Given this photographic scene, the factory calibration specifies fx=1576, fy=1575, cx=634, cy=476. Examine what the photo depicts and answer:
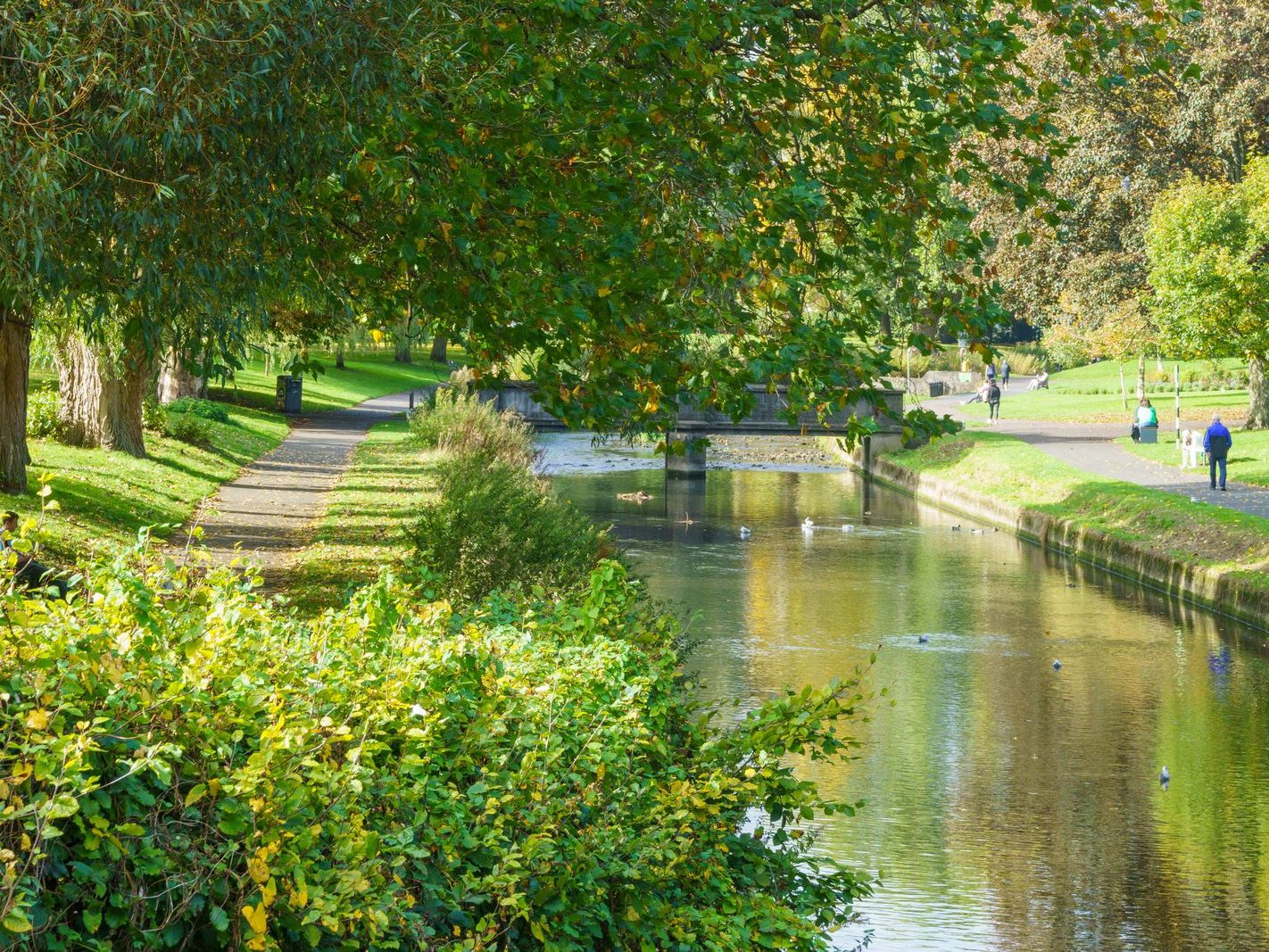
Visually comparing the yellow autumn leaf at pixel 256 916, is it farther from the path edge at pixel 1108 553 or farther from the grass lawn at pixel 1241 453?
the grass lawn at pixel 1241 453

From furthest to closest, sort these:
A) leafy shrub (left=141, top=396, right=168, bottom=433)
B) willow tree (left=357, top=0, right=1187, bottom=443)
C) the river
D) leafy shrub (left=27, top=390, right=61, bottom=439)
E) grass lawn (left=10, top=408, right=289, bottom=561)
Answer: leafy shrub (left=141, top=396, right=168, bottom=433), leafy shrub (left=27, top=390, right=61, bottom=439), grass lawn (left=10, top=408, right=289, bottom=561), the river, willow tree (left=357, top=0, right=1187, bottom=443)

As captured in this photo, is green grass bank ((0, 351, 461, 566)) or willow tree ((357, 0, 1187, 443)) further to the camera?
green grass bank ((0, 351, 461, 566))

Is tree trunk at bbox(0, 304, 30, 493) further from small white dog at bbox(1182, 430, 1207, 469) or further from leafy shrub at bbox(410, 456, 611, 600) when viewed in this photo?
small white dog at bbox(1182, 430, 1207, 469)

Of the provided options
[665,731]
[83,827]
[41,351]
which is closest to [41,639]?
[83,827]

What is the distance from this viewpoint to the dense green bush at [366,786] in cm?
416

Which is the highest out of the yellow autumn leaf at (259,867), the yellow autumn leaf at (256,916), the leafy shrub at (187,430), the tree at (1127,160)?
the tree at (1127,160)

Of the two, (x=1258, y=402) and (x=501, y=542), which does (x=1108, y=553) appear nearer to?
(x=501, y=542)

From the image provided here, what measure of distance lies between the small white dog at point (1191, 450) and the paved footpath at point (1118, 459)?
230mm

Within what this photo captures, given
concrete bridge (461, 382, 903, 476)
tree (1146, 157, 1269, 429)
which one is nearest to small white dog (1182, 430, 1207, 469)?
tree (1146, 157, 1269, 429)

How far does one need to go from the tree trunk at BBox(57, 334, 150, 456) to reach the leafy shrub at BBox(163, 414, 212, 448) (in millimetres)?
4027

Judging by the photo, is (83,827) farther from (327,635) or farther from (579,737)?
(579,737)

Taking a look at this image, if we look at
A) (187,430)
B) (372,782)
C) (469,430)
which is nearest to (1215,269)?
(469,430)

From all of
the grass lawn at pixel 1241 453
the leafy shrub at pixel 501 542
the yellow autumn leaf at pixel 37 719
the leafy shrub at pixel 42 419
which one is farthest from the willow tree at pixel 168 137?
the grass lawn at pixel 1241 453

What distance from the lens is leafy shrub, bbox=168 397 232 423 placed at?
3462cm
